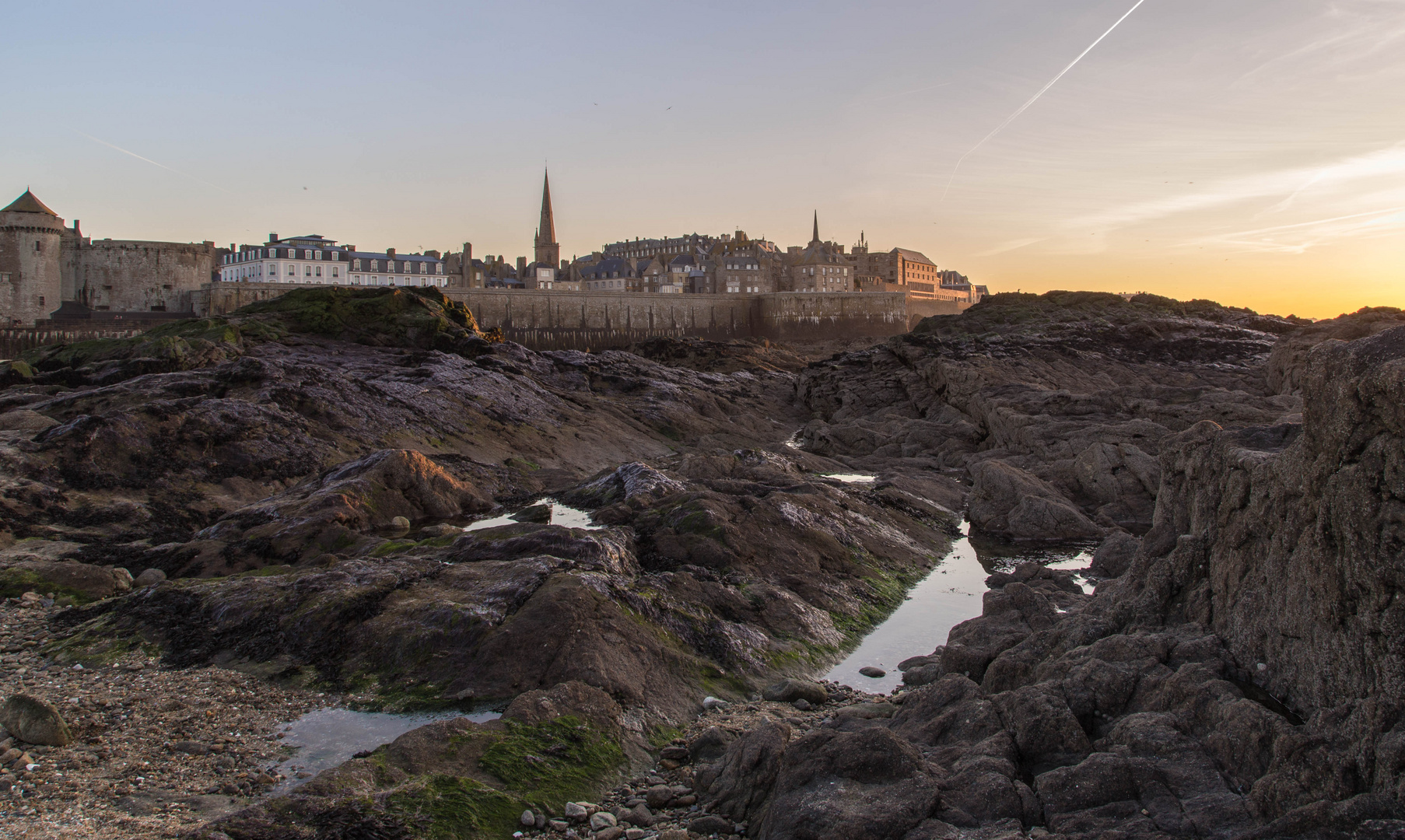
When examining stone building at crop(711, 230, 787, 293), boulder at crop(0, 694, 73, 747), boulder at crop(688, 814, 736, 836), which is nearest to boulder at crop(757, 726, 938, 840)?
boulder at crop(688, 814, 736, 836)

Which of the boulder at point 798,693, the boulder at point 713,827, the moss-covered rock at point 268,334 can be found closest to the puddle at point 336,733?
the boulder at point 713,827

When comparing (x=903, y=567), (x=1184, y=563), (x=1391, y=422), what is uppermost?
(x=1391, y=422)

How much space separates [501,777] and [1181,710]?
529 centimetres

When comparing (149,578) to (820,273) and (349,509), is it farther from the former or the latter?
(820,273)

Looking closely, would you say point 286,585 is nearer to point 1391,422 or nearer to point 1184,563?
point 1184,563

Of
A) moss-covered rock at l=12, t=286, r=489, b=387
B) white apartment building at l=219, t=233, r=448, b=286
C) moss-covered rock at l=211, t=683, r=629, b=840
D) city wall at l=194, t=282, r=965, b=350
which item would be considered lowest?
moss-covered rock at l=211, t=683, r=629, b=840

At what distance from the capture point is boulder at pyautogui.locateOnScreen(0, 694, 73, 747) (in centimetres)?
699

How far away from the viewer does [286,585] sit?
10.4m

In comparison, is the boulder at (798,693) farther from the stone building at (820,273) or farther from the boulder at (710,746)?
the stone building at (820,273)

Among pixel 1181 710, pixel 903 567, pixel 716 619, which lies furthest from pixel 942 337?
pixel 1181 710

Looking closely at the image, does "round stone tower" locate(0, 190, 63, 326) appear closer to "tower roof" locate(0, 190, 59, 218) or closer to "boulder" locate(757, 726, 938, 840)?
"tower roof" locate(0, 190, 59, 218)

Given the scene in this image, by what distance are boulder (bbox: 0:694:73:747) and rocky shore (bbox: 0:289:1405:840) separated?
16 centimetres

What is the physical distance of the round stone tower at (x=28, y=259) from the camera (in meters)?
58.6

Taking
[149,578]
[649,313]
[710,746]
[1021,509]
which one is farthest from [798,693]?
[649,313]
